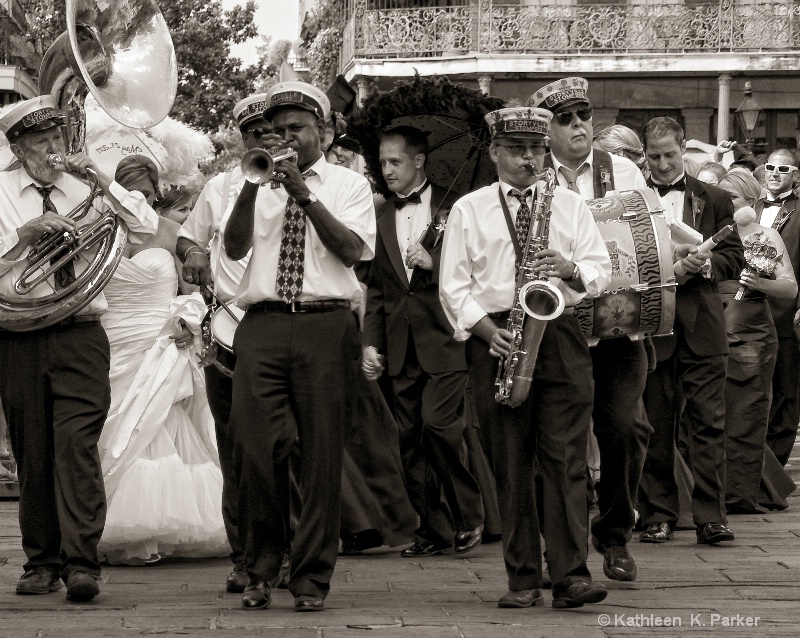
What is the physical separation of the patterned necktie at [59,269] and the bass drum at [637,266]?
2.37 meters

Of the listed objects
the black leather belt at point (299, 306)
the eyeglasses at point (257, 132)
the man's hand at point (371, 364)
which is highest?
the eyeglasses at point (257, 132)

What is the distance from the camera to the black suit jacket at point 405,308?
894 cm

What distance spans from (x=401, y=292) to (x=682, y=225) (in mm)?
1535

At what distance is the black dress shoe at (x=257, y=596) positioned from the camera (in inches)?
273

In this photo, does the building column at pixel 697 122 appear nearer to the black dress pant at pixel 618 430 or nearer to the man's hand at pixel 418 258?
the man's hand at pixel 418 258

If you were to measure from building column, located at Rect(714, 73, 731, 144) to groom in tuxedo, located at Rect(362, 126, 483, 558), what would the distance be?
21.8m

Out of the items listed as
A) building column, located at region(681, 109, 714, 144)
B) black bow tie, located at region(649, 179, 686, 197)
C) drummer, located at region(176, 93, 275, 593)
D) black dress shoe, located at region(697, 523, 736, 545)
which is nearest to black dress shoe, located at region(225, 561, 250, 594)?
drummer, located at region(176, 93, 275, 593)

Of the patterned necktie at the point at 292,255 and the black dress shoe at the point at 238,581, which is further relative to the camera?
the black dress shoe at the point at 238,581

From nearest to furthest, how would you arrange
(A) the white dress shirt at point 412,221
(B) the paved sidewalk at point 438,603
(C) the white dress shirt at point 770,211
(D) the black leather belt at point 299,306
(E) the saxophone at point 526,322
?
(B) the paved sidewalk at point 438,603 < (E) the saxophone at point 526,322 < (D) the black leather belt at point 299,306 < (A) the white dress shirt at point 412,221 < (C) the white dress shirt at point 770,211

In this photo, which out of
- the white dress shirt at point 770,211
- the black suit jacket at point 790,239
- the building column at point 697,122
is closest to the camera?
the black suit jacket at point 790,239

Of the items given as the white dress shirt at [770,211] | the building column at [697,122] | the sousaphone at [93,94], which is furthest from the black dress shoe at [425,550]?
the building column at [697,122]

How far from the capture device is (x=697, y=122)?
1264 inches

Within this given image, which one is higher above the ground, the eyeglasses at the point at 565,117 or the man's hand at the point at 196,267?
the eyeglasses at the point at 565,117

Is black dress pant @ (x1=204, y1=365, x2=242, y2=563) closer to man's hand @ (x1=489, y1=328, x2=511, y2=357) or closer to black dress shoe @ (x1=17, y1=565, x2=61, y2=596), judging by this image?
black dress shoe @ (x1=17, y1=565, x2=61, y2=596)
